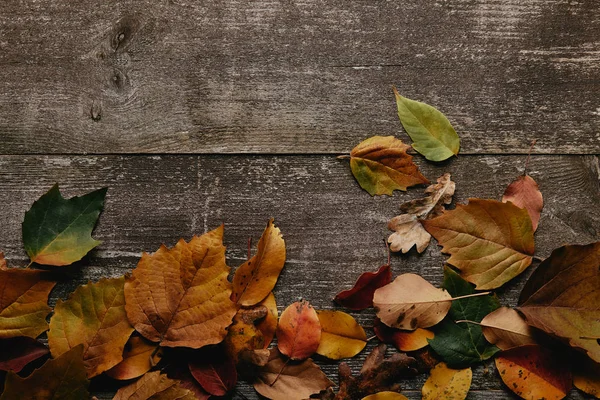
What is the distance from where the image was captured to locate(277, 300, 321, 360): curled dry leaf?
1.07 m

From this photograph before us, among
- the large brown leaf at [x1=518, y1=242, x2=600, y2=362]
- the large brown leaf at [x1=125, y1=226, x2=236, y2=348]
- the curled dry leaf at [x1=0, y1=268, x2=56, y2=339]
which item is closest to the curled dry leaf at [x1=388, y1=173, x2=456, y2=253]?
the large brown leaf at [x1=518, y1=242, x2=600, y2=362]

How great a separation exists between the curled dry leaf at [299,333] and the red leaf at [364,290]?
2.8 inches

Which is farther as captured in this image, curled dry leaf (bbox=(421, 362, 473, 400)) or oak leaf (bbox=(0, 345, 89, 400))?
curled dry leaf (bbox=(421, 362, 473, 400))

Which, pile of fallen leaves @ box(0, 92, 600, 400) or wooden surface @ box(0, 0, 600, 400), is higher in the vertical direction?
wooden surface @ box(0, 0, 600, 400)

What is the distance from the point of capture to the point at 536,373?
3.53ft

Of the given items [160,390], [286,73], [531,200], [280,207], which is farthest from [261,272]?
[531,200]

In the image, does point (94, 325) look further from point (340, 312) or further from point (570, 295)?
point (570, 295)

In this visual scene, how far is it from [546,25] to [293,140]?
0.60 metres

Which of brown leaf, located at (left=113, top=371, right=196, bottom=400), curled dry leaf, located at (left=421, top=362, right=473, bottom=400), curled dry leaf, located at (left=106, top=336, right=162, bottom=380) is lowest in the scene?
curled dry leaf, located at (left=421, top=362, right=473, bottom=400)

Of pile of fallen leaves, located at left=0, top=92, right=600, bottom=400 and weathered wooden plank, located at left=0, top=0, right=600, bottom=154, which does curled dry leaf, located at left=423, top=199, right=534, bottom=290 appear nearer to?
pile of fallen leaves, located at left=0, top=92, right=600, bottom=400

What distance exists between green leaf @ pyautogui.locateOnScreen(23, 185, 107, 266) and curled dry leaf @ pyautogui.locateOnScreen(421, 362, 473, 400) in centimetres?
73

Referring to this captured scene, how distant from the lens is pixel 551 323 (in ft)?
3.47

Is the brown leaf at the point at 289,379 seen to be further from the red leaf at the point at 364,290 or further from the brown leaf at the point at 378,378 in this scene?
the red leaf at the point at 364,290

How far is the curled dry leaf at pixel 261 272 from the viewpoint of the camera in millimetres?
1082
